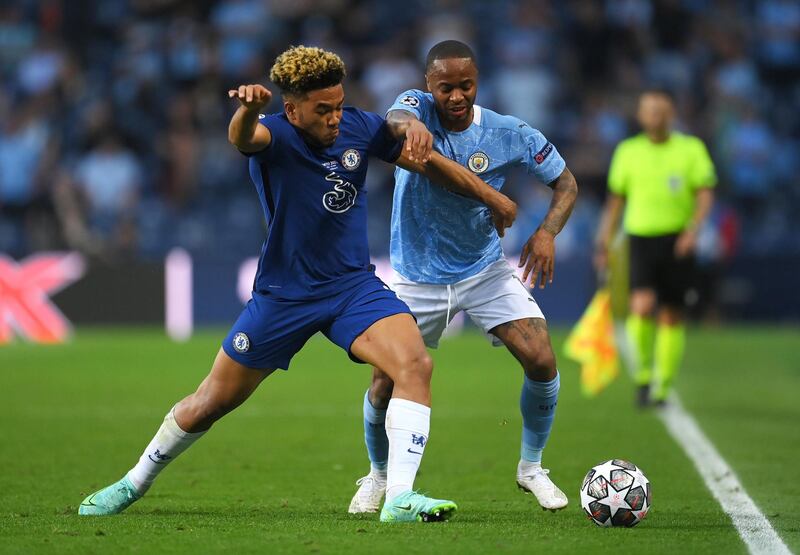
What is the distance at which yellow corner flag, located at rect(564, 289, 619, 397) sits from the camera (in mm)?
11688

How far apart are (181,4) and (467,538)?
17.5 meters

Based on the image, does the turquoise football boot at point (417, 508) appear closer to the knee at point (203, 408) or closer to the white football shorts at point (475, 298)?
the knee at point (203, 408)

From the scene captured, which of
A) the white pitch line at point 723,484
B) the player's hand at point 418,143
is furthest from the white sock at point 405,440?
the white pitch line at point 723,484

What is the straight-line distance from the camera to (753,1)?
72.8 feet

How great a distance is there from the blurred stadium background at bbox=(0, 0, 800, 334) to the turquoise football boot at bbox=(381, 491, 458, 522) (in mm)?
13226

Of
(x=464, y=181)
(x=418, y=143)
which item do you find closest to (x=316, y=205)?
(x=418, y=143)

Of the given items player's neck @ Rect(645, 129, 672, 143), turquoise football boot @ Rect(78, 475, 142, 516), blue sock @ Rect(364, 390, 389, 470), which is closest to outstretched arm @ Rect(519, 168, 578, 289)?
blue sock @ Rect(364, 390, 389, 470)

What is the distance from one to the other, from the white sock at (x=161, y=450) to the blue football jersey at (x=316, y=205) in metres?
0.74

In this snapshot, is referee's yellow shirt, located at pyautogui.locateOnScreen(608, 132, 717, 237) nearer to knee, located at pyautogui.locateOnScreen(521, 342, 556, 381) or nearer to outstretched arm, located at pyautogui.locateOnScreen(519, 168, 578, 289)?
outstretched arm, located at pyautogui.locateOnScreen(519, 168, 578, 289)

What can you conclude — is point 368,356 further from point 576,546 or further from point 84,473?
point 84,473

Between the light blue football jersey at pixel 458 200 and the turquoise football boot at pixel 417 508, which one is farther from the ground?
the light blue football jersey at pixel 458 200

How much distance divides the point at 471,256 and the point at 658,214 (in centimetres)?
528

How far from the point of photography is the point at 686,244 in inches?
456

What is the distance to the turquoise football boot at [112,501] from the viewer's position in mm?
6293
